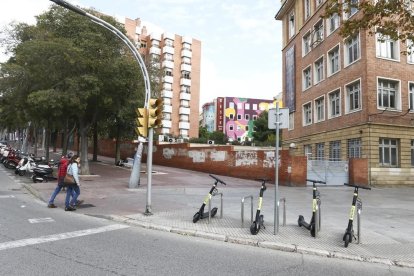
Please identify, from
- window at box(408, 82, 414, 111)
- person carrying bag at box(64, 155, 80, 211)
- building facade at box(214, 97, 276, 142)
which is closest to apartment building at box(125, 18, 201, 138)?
building facade at box(214, 97, 276, 142)

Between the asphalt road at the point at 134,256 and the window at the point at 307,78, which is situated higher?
the window at the point at 307,78

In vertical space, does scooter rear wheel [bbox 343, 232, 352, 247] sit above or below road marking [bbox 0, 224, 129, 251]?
above

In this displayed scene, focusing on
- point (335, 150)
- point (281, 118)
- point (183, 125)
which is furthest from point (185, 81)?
point (281, 118)

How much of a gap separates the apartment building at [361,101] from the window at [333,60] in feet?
0.25

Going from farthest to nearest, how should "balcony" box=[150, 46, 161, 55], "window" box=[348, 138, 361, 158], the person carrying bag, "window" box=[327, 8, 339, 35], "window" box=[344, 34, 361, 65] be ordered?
"balcony" box=[150, 46, 161, 55]
"window" box=[327, 8, 339, 35]
"window" box=[344, 34, 361, 65]
"window" box=[348, 138, 361, 158]
the person carrying bag

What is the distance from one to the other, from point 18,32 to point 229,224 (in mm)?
20952

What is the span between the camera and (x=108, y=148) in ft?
157

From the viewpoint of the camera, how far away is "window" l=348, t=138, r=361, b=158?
26.5 m

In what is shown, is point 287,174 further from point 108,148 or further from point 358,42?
point 108,148

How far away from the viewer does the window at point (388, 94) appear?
26062 millimetres

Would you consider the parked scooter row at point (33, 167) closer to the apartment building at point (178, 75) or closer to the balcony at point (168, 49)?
the apartment building at point (178, 75)

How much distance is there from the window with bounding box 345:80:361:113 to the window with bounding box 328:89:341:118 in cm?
113

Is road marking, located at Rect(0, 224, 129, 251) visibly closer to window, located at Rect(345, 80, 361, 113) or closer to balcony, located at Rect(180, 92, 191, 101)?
window, located at Rect(345, 80, 361, 113)

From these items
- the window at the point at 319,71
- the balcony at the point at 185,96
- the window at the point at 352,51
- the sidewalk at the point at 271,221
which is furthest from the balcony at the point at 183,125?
the sidewalk at the point at 271,221
